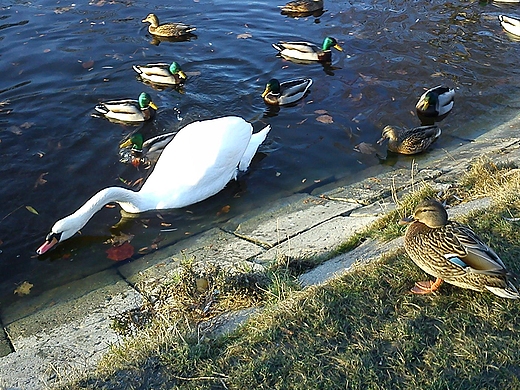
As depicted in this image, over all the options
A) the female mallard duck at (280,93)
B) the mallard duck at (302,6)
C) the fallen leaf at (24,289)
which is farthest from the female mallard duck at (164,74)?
the fallen leaf at (24,289)

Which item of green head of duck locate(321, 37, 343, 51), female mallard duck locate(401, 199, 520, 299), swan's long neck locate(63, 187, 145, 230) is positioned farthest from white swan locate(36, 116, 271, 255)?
green head of duck locate(321, 37, 343, 51)

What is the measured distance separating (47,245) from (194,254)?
179 centimetres

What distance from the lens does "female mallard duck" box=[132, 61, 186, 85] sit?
1054 centimetres

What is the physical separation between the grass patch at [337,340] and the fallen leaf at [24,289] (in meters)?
2.14

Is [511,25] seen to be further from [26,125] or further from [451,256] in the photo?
[451,256]

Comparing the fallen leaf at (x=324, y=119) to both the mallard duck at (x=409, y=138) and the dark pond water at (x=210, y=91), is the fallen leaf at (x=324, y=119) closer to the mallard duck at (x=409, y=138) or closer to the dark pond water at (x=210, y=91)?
the dark pond water at (x=210, y=91)

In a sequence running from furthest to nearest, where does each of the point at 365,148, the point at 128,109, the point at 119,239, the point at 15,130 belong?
the point at 128,109, the point at 15,130, the point at 365,148, the point at 119,239

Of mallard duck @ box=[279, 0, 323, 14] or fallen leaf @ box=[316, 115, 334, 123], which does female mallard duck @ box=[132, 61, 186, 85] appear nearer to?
fallen leaf @ box=[316, 115, 334, 123]

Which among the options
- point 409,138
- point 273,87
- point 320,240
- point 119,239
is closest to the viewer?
point 320,240

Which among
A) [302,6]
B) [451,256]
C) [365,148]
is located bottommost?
[302,6]

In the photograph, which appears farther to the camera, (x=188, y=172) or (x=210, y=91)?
(x=210, y=91)

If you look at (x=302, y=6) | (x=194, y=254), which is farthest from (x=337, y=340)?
(x=302, y=6)

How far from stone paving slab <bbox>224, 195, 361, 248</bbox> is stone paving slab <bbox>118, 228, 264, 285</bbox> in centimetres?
18

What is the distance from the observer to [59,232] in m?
6.71
